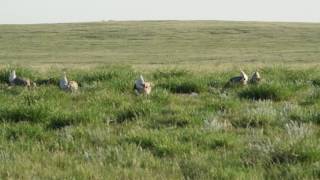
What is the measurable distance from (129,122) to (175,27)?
299 ft

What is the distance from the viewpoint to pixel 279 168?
5410mm

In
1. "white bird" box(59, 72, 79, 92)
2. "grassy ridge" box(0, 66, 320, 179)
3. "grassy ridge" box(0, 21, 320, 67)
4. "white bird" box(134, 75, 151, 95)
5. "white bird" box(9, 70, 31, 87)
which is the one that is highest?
"grassy ridge" box(0, 66, 320, 179)

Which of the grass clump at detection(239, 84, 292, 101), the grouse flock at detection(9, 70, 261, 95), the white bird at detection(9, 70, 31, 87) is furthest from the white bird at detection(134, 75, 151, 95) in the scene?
the white bird at detection(9, 70, 31, 87)

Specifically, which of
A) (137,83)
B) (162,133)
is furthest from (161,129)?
(137,83)

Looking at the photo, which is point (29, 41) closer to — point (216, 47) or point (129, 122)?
point (216, 47)

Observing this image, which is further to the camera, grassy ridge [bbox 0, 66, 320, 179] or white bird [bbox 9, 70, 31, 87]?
white bird [bbox 9, 70, 31, 87]

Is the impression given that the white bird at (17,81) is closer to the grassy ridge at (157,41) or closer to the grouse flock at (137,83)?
the grouse flock at (137,83)

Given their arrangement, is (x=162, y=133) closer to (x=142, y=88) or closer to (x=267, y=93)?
(x=142, y=88)

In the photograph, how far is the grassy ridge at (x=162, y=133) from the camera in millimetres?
5492

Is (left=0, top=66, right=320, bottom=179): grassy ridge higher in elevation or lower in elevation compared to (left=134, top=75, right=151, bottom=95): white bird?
higher

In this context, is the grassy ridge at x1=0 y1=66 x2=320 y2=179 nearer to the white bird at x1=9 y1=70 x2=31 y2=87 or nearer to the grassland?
the grassland

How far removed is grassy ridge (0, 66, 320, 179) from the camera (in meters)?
5.49

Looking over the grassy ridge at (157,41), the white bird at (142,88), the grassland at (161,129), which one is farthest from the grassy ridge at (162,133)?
the grassy ridge at (157,41)

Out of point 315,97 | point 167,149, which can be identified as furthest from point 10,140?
point 315,97
